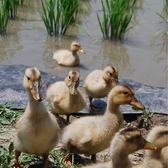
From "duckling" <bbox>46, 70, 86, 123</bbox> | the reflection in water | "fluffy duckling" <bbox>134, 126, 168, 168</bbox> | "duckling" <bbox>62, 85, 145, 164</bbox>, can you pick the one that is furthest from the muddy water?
"fluffy duckling" <bbox>134, 126, 168, 168</bbox>

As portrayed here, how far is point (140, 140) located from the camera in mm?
3785

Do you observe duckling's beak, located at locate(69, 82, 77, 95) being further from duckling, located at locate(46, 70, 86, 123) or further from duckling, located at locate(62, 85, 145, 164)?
duckling, located at locate(62, 85, 145, 164)

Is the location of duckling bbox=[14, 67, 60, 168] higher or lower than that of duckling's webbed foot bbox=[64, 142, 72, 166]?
higher

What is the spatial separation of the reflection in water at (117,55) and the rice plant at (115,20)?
0.19m

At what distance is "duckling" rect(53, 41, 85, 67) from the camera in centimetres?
767

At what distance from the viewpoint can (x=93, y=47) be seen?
8508 mm

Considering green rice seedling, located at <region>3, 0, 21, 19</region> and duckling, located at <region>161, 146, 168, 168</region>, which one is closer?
duckling, located at <region>161, 146, 168, 168</region>

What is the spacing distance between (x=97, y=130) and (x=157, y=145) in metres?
0.72

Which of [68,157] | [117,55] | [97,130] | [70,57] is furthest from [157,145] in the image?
[117,55]

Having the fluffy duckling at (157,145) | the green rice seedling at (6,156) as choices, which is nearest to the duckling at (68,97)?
the green rice seedling at (6,156)

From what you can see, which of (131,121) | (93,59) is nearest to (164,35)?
(93,59)

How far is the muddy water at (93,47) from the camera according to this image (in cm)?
762

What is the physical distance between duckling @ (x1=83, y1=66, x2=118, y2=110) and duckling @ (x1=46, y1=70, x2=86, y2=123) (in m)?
0.42

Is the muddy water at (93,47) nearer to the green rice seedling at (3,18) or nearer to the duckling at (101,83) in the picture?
the green rice seedling at (3,18)
